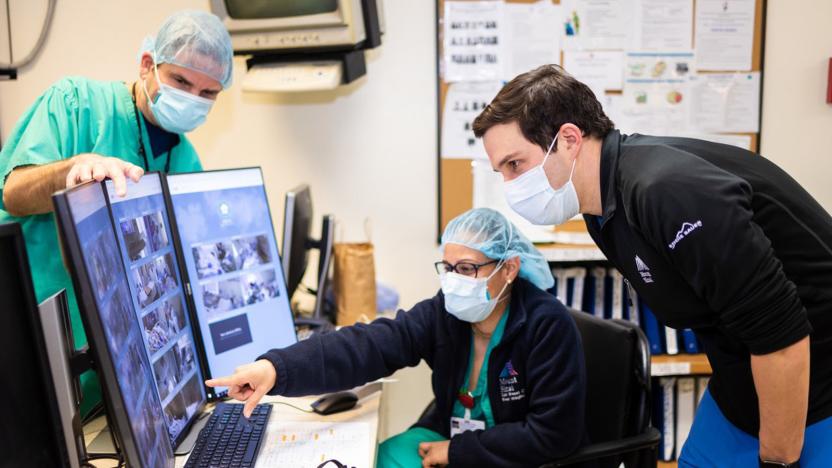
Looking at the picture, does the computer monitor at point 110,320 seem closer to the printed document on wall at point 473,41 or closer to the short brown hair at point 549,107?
the short brown hair at point 549,107

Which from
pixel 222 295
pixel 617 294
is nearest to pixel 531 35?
pixel 617 294

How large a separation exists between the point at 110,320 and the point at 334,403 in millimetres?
744

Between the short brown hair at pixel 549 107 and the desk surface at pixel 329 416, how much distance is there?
2.35ft

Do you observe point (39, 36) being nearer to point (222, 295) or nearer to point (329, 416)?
point (222, 295)

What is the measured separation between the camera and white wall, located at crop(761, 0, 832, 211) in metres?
2.58

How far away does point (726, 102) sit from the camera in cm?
261

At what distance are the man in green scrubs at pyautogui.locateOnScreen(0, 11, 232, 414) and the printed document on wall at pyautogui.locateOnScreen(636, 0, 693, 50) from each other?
1.71m

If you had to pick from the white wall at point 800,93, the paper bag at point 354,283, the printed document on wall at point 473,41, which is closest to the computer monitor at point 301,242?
the paper bag at point 354,283

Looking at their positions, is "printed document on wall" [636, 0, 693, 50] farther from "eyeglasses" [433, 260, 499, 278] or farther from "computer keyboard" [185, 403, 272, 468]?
"computer keyboard" [185, 403, 272, 468]

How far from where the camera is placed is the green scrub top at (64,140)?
4.58 feet

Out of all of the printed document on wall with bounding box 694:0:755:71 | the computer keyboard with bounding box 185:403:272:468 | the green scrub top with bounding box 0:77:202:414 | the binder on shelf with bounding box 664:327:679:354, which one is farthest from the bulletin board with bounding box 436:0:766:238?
the computer keyboard with bounding box 185:403:272:468

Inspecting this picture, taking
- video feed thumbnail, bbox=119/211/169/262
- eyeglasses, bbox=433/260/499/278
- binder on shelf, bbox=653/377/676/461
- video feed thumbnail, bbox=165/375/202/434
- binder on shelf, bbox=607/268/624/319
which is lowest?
binder on shelf, bbox=653/377/676/461

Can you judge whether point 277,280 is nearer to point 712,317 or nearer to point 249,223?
point 249,223

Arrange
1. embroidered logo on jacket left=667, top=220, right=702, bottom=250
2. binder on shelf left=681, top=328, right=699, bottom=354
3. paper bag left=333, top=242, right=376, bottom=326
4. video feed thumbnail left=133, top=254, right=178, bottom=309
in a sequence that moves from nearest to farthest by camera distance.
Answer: embroidered logo on jacket left=667, top=220, right=702, bottom=250, video feed thumbnail left=133, top=254, right=178, bottom=309, paper bag left=333, top=242, right=376, bottom=326, binder on shelf left=681, top=328, right=699, bottom=354
